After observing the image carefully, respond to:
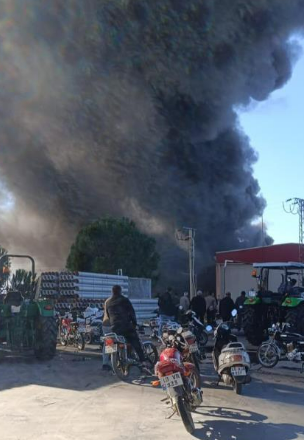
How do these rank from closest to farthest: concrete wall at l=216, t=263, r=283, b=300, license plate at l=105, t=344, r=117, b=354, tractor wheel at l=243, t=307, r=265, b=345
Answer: license plate at l=105, t=344, r=117, b=354, tractor wheel at l=243, t=307, r=265, b=345, concrete wall at l=216, t=263, r=283, b=300

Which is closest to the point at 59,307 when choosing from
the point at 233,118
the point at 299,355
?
the point at 299,355

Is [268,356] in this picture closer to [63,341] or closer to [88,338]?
[88,338]

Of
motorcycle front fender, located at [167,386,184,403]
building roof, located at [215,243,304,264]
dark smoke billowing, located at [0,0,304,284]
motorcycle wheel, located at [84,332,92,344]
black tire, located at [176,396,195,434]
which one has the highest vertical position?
dark smoke billowing, located at [0,0,304,284]

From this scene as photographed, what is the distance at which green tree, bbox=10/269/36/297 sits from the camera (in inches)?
578

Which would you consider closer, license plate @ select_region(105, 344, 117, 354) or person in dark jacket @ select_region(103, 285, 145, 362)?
license plate @ select_region(105, 344, 117, 354)

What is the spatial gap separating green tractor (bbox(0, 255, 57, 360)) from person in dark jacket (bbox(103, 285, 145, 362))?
2.71m

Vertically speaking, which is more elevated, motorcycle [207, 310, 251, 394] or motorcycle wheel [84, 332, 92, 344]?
motorcycle wheel [84, 332, 92, 344]

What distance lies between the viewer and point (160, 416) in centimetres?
731

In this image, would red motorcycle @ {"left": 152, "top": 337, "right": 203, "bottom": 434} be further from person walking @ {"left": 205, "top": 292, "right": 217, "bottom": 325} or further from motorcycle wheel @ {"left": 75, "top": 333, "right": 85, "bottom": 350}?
person walking @ {"left": 205, "top": 292, "right": 217, "bottom": 325}

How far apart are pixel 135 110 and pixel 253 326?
2593 cm

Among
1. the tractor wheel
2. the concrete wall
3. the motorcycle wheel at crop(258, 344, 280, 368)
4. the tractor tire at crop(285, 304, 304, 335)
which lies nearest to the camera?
the motorcycle wheel at crop(258, 344, 280, 368)

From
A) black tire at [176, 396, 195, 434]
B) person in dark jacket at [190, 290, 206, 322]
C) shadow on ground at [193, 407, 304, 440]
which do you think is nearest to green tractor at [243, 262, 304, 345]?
person in dark jacket at [190, 290, 206, 322]

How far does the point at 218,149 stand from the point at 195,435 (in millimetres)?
37482

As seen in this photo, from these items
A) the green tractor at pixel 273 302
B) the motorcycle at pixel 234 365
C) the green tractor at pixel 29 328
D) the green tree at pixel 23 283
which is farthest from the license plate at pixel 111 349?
the green tractor at pixel 273 302
